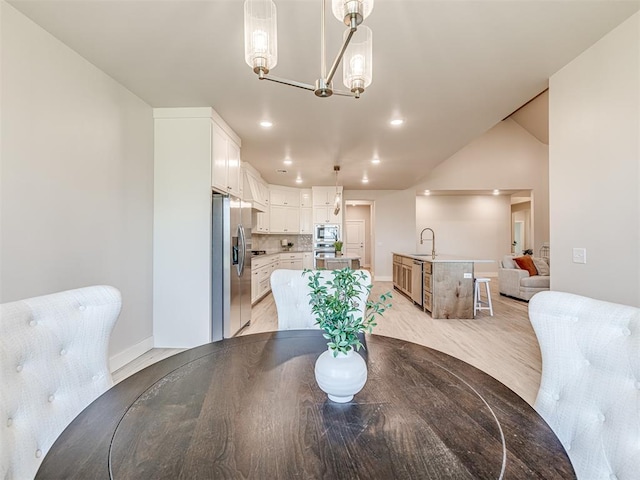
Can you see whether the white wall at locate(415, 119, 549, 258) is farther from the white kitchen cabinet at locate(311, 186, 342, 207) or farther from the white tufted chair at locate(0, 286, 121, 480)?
the white tufted chair at locate(0, 286, 121, 480)

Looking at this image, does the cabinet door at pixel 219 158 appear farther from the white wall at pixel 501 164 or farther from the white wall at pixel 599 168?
the white wall at pixel 501 164

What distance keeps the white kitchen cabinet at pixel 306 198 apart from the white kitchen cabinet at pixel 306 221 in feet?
0.35

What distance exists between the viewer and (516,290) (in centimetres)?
585

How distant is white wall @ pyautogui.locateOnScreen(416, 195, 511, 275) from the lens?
9633 mm

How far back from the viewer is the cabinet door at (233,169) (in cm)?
366

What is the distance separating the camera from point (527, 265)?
239 inches

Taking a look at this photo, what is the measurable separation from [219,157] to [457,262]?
11.9 ft

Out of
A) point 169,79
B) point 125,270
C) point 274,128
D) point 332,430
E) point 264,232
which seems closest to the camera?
point 332,430

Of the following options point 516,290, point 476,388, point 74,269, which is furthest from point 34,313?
point 516,290

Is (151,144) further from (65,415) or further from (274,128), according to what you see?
(65,415)

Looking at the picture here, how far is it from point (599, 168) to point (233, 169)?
362cm

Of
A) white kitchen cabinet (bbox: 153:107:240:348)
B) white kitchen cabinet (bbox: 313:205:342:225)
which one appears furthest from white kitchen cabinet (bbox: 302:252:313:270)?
white kitchen cabinet (bbox: 153:107:240:348)

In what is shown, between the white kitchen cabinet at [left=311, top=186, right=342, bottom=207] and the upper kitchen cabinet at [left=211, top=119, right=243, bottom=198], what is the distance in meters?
3.66

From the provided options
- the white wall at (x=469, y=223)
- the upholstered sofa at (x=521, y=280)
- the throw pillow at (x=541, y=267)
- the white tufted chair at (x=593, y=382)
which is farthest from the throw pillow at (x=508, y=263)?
the white tufted chair at (x=593, y=382)
